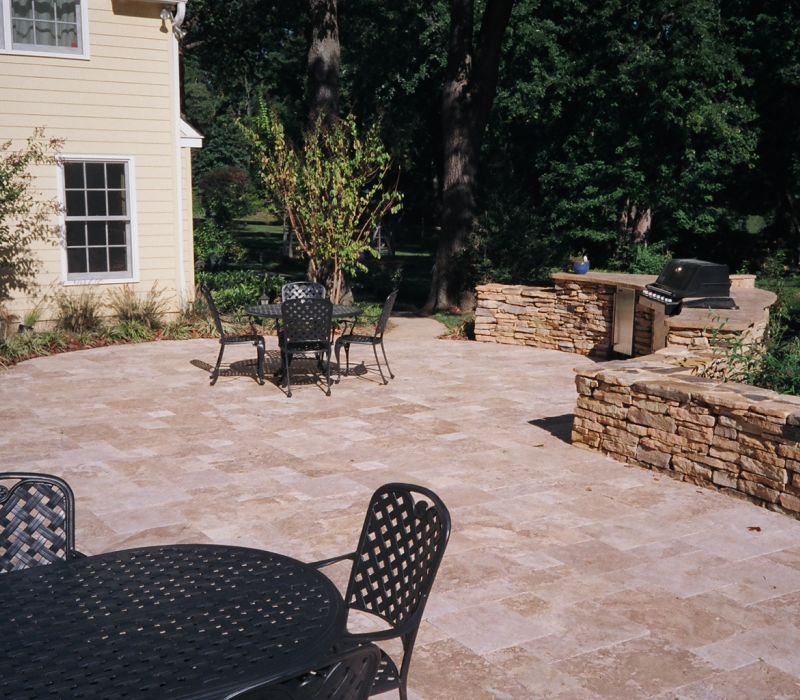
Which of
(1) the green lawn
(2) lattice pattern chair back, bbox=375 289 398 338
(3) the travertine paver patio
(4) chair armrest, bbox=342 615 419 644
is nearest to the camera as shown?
(4) chair armrest, bbox=342 615 419 644

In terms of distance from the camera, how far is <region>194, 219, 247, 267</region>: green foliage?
60.7 feet

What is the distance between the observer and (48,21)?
40.5 feet

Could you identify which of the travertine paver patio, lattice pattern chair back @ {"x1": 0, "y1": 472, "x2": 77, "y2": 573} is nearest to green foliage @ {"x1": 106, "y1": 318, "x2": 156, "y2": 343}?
the travertine paver patio

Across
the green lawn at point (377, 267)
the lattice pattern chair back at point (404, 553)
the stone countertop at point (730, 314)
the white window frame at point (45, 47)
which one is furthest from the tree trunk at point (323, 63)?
the lattice pattern chair back at point (404, 553)

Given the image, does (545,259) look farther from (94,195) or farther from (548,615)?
(548,615)

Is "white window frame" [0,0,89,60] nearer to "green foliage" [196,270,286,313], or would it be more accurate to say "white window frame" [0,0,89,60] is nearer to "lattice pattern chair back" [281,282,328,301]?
"green foliage" [196,270,286,313]

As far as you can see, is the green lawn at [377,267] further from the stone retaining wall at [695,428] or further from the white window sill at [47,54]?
the stone retaining wall at [695,428]

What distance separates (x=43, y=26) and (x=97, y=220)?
2.63 metres

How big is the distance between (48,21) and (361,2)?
35.7 ft

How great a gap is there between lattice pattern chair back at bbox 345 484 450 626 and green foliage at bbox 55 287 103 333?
33.2ft

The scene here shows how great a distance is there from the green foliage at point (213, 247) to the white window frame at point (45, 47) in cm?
612

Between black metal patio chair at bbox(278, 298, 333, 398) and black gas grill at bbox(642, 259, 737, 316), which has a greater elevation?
black gas grill at bbox(642, 259, 737, 316)

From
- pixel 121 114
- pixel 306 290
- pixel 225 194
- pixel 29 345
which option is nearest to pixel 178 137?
pixel 121 114

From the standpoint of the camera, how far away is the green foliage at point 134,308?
12.9m
